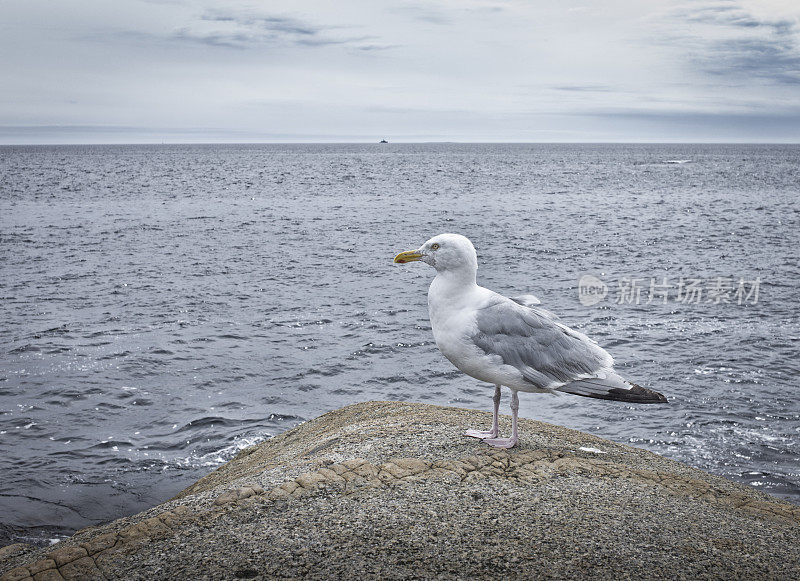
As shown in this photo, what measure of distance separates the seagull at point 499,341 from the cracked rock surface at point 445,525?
2.59 ft

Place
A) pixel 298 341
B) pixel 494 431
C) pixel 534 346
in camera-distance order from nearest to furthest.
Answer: pixel 534 346 < pixel 494 431 < pixel 298 341

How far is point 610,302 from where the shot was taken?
1969cm

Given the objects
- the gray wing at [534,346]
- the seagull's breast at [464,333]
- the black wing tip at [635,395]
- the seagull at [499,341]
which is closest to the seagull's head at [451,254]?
the seagull at [499,341]

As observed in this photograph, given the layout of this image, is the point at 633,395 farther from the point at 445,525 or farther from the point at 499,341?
the point at 445,525

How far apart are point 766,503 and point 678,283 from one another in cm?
1789

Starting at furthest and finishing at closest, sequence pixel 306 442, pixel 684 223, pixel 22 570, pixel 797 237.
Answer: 1. pixel 684 223
2. pixel 797 237
3. pixel 306 442
4. pixel 22 570

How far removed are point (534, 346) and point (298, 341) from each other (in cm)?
1050

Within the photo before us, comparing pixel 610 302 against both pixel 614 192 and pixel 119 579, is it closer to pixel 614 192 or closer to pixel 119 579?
pixel 119 579

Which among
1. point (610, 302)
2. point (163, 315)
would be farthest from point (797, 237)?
point (163, 315)

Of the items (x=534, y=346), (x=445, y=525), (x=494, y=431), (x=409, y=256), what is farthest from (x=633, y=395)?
(x=409, y=256)

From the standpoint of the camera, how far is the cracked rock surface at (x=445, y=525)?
4242 mm

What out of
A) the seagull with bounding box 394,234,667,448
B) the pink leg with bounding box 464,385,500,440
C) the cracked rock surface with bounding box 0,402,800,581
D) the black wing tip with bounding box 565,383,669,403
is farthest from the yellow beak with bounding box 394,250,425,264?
the black wing tip with bounding box 565,383,669,403

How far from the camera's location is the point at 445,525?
4684 millimetres

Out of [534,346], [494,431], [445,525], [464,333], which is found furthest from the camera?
[494,431]
